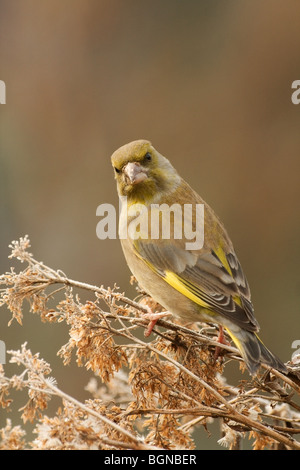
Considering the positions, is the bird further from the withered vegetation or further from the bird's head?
the withered vegetation

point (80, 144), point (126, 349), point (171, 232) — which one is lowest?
point (126, 349)

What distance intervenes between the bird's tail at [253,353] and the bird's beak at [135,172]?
0.56 meters

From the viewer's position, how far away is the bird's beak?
6.56 ft

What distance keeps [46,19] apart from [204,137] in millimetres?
1080

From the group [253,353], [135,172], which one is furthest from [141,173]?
[253,353]

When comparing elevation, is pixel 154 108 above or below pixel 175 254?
above

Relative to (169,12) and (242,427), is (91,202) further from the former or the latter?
(242,427)

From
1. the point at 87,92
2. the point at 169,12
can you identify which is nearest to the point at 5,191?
the point at 87,92

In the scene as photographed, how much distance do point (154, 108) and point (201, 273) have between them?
72.2 inches

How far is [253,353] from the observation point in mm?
1527

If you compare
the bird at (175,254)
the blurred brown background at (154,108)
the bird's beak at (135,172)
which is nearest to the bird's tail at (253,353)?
the bird at (175,254)

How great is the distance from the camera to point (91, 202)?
3455 millimetres

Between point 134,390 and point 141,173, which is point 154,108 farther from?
point 134,390

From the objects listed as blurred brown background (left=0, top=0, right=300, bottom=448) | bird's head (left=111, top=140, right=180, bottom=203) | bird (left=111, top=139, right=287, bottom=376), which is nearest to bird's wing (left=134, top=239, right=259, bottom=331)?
bird (left=111, top=139, right=287, bottom=376)
